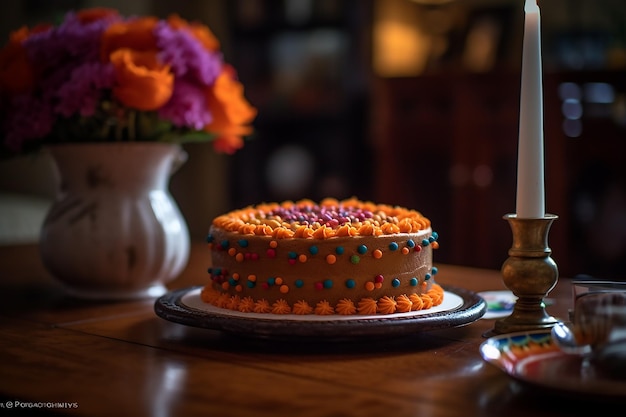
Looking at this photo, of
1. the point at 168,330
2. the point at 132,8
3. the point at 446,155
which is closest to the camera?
Result: the point at 168,330

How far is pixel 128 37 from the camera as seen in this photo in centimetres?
131

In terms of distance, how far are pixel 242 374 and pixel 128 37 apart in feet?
2.25

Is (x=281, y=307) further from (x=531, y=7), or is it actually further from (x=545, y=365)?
(x=531, y=7)

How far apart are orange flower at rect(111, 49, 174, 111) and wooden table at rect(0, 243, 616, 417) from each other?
0.34 m

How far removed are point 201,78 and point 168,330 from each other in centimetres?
46

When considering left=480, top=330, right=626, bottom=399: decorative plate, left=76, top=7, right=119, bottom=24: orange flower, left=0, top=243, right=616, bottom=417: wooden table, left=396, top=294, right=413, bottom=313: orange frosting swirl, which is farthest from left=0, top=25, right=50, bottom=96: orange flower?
left=480, top=330, right=626, bottom=399: decorative plate

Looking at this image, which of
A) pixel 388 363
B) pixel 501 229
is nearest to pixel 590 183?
pixel 501 229

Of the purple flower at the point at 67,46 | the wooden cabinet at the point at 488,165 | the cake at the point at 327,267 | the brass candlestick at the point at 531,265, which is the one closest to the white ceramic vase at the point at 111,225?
the purple flower at the point at 67,46

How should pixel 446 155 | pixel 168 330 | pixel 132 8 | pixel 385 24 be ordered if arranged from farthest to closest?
1. pixel 132 8
2. pixel 385 24
3. pixel 446 155
4. pixel 168 330

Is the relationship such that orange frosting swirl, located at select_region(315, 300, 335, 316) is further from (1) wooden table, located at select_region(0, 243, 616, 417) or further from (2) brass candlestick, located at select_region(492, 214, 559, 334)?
(2) brass candlestick, located at select_region(492, 214, 559, 334)

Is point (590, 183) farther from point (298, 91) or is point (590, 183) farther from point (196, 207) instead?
point (196, 207)

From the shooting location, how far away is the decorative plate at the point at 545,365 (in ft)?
2.25

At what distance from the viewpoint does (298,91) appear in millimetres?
4230

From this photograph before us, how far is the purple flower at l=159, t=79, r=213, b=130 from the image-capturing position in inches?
51.7
